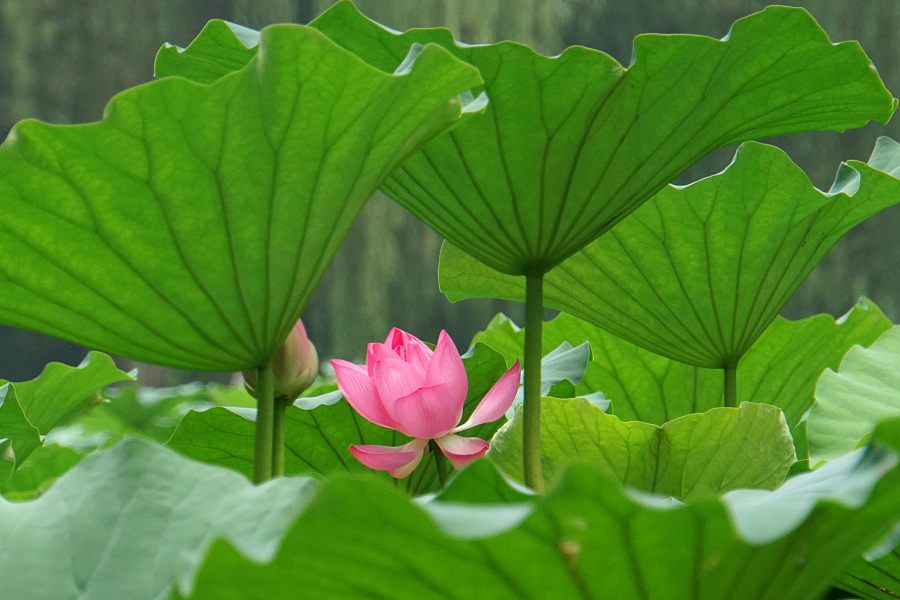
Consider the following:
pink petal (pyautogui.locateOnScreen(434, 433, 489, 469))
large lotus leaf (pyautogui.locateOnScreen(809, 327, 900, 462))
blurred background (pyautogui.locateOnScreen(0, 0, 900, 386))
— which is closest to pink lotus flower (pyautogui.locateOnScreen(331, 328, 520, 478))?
pink petal (pyautogui.locateOnScreen(434, 433, 489, 469))

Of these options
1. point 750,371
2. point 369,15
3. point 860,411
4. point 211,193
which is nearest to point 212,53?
point 211,193

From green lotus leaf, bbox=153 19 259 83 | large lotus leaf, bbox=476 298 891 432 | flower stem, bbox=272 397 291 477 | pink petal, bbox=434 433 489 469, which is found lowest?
large lotus leaf, bbox=476 298 891 432

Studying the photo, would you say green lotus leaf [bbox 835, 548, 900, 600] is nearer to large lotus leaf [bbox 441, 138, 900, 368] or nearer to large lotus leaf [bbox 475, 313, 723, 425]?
large lotus leaf [bbox 441, 138, 900, 368]

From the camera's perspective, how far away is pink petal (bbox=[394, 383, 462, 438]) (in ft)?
1.15

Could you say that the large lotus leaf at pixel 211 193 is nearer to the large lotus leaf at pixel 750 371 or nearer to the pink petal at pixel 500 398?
the pink petal at pixel 500 398

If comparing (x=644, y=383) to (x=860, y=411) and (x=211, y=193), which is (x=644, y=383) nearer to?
(x=860, y=411)

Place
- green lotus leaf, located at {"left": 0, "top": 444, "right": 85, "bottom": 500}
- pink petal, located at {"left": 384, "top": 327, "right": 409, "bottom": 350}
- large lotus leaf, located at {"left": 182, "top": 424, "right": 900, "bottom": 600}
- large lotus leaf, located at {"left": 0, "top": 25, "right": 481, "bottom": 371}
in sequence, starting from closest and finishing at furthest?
1. large lotus leaf, located at {"left": 182, "top": 424, "right": 900, "bottom": 600}
2. large lotus leaf, located at {"left": 0, "top": 25, "right": 481, "bottom": 371}
3. pink petal, located at {"left": 384, "top": 327, "right": 409, "bottom": 350}
4. green lotus leaf, located at {"left": 0, "top": 444, "right": 85, "bottom": 500}

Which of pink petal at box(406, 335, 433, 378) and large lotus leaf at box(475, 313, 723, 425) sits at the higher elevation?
pink petal at box(406, 335, 433, 378)

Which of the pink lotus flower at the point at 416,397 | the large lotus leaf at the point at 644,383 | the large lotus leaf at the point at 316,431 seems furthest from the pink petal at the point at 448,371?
the large lotus leaf at the point at 644,383

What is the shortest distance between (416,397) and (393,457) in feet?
0.10

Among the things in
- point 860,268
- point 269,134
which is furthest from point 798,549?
point 860,268

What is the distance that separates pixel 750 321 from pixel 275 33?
0.31m

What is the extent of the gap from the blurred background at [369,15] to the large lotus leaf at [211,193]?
3.86m

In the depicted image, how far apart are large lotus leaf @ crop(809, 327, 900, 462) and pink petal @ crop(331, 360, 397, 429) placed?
0.18m
